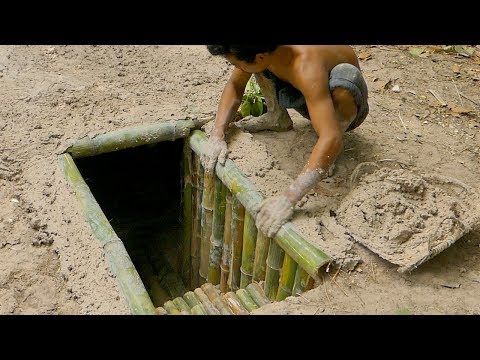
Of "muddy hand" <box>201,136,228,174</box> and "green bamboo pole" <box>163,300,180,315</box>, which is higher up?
"muddy hand" <box>201,136,228,174</box>

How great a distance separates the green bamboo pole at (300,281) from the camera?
2.72 m

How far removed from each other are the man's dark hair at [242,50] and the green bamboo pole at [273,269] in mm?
1027

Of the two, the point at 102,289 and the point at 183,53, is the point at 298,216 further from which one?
the point at 183,53

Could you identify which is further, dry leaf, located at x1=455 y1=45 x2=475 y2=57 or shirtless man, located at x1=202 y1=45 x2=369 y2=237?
dry leaf, located at x1=455 y1=45 x2=475 y2=57

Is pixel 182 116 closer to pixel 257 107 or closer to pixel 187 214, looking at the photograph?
pixel 257 107

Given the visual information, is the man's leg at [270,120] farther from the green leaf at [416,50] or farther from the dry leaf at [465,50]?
the dry leaf at [465,50]

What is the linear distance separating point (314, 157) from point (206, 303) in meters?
1.20

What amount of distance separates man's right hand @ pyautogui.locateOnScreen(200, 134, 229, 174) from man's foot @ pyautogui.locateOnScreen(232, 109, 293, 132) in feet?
0.81

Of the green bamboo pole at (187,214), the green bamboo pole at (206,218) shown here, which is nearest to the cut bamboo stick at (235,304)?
the green bamboo pole at (206,218)

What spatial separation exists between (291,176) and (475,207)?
1.11 metres

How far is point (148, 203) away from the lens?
436cm

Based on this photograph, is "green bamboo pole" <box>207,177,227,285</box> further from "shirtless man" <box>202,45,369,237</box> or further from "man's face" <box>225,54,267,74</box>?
"man's face" <box>225,54,267,74</box>

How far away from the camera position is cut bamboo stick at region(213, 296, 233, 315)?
3.01 m

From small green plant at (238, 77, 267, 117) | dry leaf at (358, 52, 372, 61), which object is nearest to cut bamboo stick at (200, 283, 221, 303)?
small green plant at (238, 77, 267, 117)
